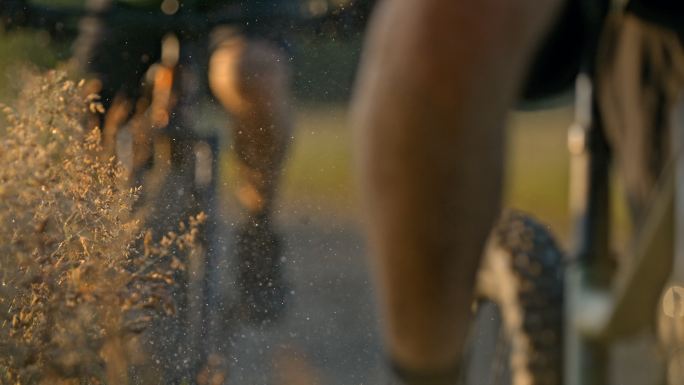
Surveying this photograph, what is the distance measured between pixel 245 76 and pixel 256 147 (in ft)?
0.48

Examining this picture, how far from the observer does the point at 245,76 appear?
7.52ft

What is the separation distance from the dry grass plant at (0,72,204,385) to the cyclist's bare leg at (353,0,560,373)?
1.12 m

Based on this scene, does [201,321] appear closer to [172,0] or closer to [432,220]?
[172,0]

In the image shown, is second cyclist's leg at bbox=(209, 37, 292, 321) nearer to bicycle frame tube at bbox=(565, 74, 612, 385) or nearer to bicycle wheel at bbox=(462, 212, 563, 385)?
bicycle wheel at bbox=(462, 212, 563, 385)

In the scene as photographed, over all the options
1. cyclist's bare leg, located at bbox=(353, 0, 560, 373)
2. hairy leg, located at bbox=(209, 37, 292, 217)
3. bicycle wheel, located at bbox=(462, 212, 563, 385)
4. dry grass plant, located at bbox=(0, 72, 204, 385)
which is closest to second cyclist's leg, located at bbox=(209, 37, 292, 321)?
hairy leg, located at bbox=(209, 37, 292, 217)

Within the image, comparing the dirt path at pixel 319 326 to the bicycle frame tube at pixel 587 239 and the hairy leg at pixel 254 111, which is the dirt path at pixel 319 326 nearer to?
the hairy leg at pixel 254 111

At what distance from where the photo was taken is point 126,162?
2.05 metres

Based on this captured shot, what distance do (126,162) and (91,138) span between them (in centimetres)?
11

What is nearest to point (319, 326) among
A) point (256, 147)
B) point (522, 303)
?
point (256, 147)

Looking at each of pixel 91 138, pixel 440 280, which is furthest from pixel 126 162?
pixel 440 280

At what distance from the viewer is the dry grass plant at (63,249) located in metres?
1.89

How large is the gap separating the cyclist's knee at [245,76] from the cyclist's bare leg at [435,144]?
55.1 inches

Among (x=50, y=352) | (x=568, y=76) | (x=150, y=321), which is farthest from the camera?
(x=150, y=321)

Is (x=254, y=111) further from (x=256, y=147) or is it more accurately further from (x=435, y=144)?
(x=435, y=144)
